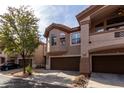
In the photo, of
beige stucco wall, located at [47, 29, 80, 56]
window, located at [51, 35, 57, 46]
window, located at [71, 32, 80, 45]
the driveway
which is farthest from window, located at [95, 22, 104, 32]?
window, located at [51, 35, 57, 46]

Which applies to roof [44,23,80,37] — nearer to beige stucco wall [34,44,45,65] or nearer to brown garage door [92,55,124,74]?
brown garage door [92,55,124,74]

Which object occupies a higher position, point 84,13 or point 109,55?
point 84,13

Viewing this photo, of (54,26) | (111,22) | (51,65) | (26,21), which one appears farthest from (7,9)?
(111,22)

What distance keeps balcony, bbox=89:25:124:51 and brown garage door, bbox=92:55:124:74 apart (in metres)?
2.28

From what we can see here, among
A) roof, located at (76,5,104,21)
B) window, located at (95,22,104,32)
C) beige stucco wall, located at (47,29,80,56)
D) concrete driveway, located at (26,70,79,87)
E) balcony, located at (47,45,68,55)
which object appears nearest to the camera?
concrete driveway, located at (26,70,79,87)

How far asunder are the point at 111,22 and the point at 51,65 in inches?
433

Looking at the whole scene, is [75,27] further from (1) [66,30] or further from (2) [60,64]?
(2) [60,64]

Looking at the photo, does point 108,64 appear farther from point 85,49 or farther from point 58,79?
point 58,79

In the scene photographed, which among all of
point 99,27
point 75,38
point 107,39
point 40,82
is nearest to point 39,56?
point 75,38

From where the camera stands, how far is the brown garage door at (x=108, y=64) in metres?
17.6

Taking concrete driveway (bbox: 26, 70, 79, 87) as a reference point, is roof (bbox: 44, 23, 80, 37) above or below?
above

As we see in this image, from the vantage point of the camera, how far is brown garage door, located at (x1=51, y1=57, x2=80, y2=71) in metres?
22.1

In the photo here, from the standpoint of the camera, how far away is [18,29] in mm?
21062

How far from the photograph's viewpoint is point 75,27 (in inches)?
878
